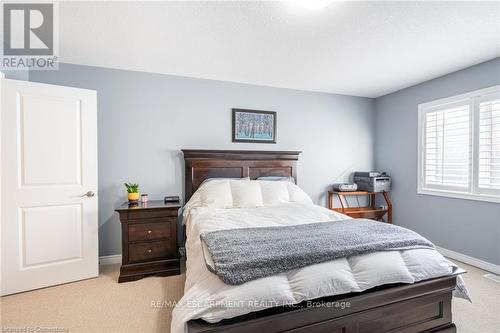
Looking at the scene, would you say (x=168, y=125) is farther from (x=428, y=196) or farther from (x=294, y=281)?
(x=428, y=196)

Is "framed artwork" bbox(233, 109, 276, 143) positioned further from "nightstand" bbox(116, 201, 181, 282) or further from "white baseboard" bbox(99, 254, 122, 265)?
"white baseboard" bbox(99, 254, 122, 265)

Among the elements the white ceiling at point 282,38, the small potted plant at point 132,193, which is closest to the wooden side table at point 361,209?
the white ceiling at point 282,38

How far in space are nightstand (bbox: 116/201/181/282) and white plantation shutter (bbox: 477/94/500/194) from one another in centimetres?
357

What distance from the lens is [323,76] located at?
10.6ft

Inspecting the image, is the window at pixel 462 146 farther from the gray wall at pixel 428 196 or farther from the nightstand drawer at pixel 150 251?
the nightstand drawer at pixel 150 251

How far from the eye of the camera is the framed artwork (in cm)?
348

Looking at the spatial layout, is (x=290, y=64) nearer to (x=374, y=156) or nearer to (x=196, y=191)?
(x=196, y=191)

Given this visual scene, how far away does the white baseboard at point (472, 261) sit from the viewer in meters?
2.67

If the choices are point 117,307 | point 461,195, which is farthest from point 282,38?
point 461,195

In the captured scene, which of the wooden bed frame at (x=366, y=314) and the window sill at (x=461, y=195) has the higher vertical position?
the window sill at (x=461, y=195)

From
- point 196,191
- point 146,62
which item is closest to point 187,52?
point 146,62

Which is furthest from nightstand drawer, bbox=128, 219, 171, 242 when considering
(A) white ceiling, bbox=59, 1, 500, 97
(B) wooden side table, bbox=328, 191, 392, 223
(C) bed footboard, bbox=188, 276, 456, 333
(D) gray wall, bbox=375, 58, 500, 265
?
(D) gray wall, bbox=375, 58, 500, 265

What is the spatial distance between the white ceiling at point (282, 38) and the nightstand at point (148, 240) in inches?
66.2

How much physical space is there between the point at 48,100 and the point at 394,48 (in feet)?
11.6
